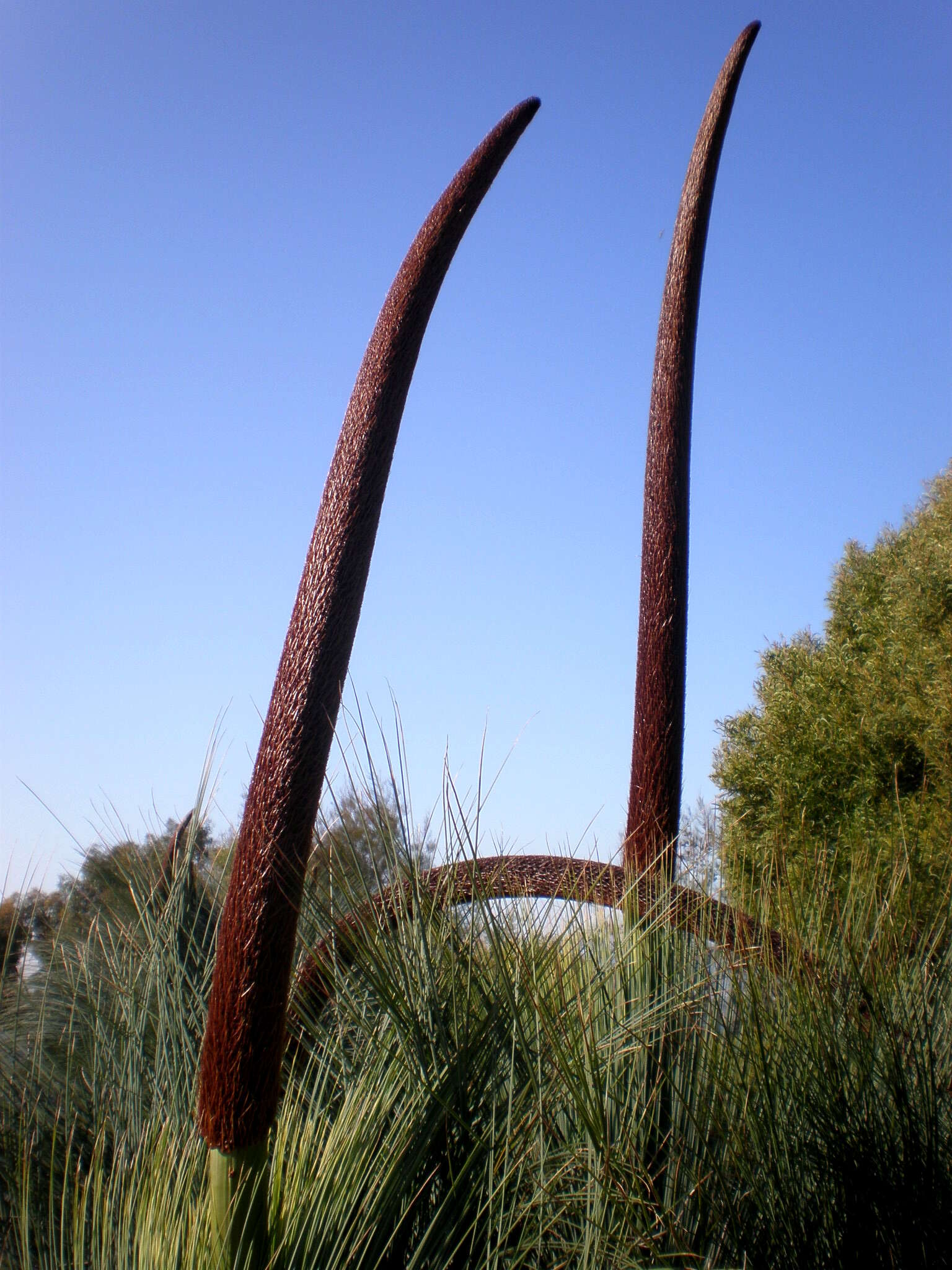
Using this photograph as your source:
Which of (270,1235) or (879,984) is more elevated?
(879,984)

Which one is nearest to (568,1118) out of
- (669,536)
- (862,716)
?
(669,536)

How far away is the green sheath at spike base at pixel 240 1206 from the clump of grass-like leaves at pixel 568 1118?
37 mm

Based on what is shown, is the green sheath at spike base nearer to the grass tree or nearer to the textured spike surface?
the grass tree

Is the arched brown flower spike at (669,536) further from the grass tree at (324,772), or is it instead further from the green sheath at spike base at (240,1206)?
the green sheath at spike base at (240,1206)

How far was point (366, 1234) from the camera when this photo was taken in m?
2.07

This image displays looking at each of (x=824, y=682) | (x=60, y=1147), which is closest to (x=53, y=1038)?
(x=60, y=1147)

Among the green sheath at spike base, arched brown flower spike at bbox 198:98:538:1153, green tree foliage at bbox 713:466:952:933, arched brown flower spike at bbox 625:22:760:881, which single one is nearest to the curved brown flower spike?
arched brown flower spike at bbox 625:22:760:881

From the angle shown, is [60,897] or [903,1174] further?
[60,897]

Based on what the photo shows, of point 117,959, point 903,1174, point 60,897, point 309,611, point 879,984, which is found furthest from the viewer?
point 60,897

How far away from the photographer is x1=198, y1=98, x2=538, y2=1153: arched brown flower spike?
2137 millimetres

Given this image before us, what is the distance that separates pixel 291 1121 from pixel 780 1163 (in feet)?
3.96

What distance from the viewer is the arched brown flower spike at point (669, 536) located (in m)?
3.58

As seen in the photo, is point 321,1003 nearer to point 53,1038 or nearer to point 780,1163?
point 780,1163

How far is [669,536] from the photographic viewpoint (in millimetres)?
3865
